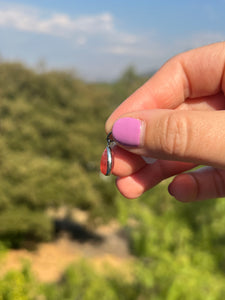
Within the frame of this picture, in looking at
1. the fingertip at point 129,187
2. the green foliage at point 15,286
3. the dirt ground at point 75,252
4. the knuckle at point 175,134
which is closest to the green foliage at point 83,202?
the green foliage at point 15,286

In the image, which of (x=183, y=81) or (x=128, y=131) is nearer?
(x=128, y=131)

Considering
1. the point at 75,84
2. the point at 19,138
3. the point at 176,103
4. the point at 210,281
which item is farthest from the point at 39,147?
the point at 176,103

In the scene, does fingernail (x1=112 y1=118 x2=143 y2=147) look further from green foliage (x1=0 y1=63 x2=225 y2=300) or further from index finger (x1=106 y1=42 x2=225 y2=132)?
green foliage (x1=0 y1=63 x2=225 y2=300)

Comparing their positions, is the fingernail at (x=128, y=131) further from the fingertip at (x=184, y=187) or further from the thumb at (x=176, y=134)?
the fingertip at (x=184, y=187)

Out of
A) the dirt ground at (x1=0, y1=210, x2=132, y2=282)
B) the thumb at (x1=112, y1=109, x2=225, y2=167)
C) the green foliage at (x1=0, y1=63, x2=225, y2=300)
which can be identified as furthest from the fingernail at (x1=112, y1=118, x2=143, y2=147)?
the dirt ground at (x1=0, y1=210, x2=132, y2=282)

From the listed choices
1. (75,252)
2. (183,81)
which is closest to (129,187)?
(183,81)

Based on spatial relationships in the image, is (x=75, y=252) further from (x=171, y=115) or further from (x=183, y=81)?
(x=171, y=115)
